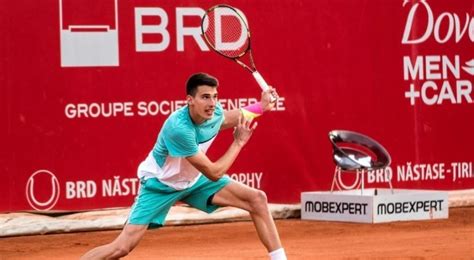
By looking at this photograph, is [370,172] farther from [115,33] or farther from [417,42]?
[115,33]

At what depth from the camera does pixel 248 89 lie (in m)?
12.9

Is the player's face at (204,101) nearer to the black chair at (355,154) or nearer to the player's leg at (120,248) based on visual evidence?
the player's leg at (120,248)

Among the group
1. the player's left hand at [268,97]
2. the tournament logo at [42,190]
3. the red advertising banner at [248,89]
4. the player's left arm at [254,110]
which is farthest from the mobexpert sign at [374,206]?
the player's left hand at [268,97]

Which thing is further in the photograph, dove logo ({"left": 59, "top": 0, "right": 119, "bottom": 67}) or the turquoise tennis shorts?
dove logo ({"left": 59, "top": 0, "right": 119, "bottom": 67})

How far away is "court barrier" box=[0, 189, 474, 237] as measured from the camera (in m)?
11.8

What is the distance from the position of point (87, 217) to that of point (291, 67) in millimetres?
2793

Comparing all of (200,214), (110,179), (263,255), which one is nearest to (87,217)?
(110,179)

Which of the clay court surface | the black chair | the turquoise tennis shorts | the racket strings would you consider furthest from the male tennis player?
the black chair

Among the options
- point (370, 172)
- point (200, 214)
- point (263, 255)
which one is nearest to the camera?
point (263, 255)

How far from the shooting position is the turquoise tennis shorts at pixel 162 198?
8.02 meters

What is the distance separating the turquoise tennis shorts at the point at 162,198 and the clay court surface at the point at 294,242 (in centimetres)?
215

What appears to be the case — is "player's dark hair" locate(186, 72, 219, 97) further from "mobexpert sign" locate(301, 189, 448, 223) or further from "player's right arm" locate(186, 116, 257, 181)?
"mobexpert sign" locate(301, 189, 448, 223)

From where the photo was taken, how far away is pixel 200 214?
1279 cm

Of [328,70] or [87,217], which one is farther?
[328,70]
